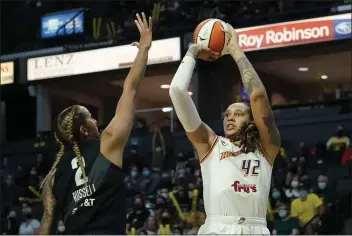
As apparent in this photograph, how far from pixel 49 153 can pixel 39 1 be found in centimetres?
863

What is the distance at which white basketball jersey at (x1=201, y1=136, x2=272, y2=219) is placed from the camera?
4570 mm

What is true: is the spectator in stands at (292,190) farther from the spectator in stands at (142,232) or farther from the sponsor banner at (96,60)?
the sponsor banner at (96,60)

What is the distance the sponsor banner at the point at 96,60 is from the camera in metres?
22.5

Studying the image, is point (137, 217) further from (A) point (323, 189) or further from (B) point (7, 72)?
(B) point (7, 72)

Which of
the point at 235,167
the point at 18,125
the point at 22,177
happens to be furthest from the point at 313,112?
the point at 235,167

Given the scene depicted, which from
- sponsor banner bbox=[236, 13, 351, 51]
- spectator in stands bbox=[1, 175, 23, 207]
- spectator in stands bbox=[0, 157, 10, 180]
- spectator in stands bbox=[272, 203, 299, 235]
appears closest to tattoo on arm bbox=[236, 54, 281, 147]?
spectator in stands bbox=[272, 203, 299, 235]

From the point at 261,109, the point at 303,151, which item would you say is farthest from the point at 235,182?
the point at 303,151

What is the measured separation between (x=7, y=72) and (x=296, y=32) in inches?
425

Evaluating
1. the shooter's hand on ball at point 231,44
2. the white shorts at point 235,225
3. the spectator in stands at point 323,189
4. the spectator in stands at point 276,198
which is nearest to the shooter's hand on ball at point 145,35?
the shooter's hand on ball at point 231,44

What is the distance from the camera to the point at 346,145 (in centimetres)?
1716

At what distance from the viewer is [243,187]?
4.59 metres

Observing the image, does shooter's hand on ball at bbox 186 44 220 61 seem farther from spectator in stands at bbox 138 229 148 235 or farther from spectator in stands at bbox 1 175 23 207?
spectator in stands at bbox 1 175 23 207

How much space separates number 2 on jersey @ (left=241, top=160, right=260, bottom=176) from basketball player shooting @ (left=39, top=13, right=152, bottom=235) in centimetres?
80

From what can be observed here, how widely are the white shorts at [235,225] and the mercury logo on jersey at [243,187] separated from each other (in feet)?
0.54
